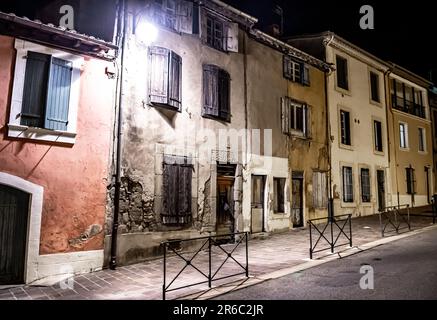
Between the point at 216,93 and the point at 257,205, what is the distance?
14.0 feet

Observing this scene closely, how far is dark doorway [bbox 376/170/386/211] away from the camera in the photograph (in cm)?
1862

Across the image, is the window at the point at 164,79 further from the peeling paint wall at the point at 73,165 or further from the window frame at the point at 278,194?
the window frame at the point at 278,194

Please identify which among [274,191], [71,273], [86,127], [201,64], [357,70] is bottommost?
[71,273]

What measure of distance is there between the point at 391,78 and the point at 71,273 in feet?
68.4

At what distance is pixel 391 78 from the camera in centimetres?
2102

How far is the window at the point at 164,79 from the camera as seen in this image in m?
9.58

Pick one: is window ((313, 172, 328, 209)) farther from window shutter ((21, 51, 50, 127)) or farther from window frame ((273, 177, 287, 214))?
window shutter ((21, 51, 50, 127))

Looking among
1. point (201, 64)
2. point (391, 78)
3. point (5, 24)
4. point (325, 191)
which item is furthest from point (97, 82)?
point (391, 78)

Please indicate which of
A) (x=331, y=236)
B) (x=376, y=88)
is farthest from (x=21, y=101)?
(x=376, y=88)

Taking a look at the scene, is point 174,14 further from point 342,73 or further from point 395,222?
point 395,222

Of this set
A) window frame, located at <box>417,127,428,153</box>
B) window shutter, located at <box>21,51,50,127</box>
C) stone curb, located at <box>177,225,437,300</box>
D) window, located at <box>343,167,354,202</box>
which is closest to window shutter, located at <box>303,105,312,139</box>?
window, located at <box>343,167,354,202</box>

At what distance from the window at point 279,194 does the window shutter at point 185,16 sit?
6.36 metres
